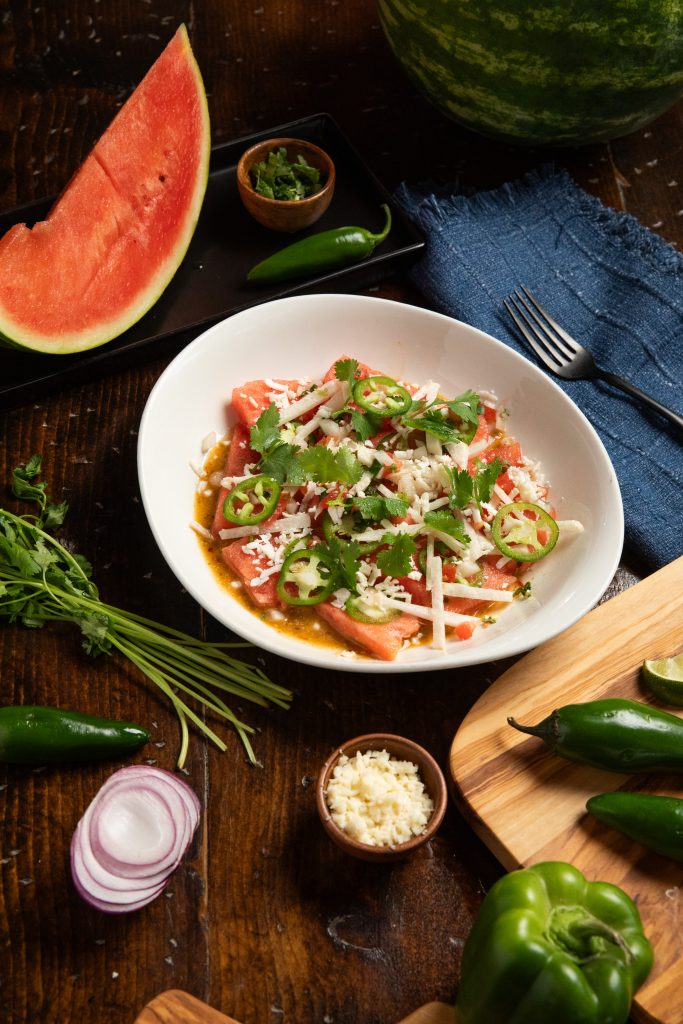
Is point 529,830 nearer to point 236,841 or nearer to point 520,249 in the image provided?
point 236,841

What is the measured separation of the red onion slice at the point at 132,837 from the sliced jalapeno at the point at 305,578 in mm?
571

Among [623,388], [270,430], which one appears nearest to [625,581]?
[623,388]

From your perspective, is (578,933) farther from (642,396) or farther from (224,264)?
(224,264)

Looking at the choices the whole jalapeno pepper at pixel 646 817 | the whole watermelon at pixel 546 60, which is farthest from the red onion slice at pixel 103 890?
the whole watermelon at pixel 546 60

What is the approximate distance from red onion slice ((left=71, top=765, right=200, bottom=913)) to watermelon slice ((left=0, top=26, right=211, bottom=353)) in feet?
4.60

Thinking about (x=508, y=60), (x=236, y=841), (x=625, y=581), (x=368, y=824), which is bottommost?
(x=236, y=841)

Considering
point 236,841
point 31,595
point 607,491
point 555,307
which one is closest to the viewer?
point 236,841

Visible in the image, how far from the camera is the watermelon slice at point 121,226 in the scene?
3.23 m

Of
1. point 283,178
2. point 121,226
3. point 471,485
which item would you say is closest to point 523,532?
point 471,485

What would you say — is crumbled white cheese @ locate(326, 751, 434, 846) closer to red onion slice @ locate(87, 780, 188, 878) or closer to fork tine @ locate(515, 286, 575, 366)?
red onion slice @ locate(87, 780, 188, 878)

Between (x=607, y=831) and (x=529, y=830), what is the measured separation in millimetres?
197

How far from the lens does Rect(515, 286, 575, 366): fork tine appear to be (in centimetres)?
349

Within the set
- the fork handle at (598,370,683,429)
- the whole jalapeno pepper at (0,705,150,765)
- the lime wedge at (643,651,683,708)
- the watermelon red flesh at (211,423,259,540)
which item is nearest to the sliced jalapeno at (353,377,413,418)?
the watermelon red flesh at (211,423,259,540)

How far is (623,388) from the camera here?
11.2 ft
